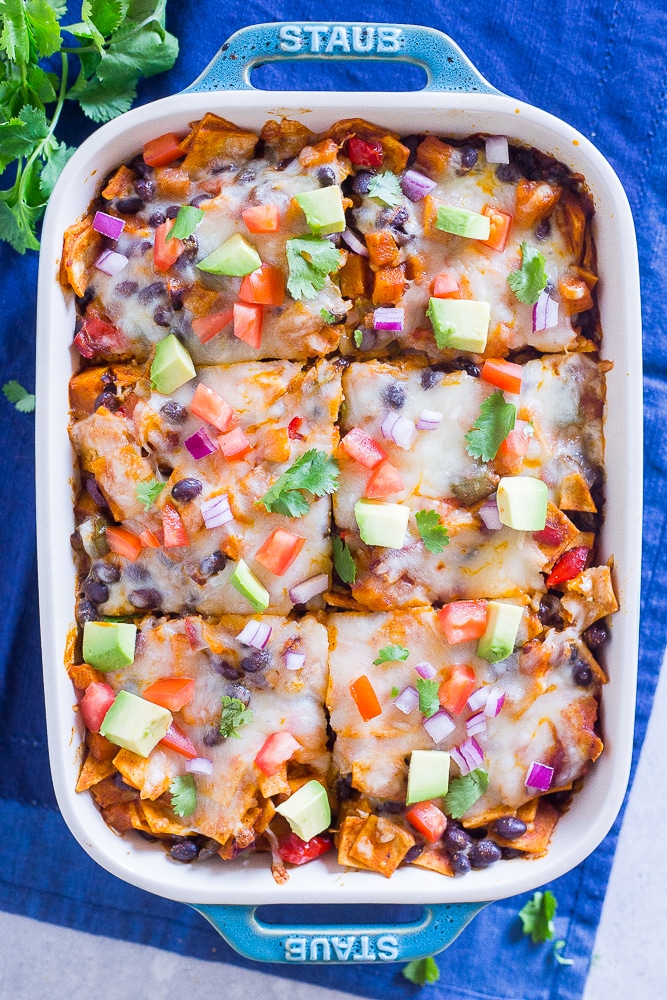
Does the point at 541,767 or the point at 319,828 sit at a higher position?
the point at 541,767

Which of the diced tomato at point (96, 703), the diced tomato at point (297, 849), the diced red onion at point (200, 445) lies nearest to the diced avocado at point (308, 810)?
the diced tomato at point (297, 849)

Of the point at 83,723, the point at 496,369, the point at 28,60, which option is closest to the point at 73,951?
the point at 83,723

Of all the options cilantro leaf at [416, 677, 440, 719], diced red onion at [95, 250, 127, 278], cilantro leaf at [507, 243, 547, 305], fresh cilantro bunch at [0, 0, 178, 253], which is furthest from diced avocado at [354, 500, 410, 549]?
fresh cilantro bunch at [0, 0, 178, 253]

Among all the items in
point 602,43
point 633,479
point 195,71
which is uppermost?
point 602,43

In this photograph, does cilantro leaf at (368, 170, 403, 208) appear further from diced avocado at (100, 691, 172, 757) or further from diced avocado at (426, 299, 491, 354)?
diced avocado at (100, 691, 172, 757)

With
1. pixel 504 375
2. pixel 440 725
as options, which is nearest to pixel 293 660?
pixel 440 725

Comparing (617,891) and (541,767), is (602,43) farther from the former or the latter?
(617,891)
